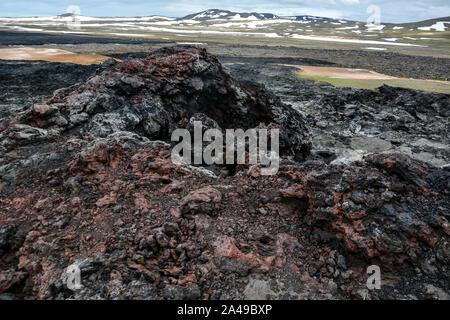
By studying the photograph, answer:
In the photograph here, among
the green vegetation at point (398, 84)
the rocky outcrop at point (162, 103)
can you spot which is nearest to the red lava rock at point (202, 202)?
the rocky outcrop at point (162, 103)

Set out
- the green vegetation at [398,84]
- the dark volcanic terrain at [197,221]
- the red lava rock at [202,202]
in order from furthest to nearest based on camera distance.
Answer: the green vegetation at [398,84] → the red lava rock at [202,202] → the dark volcanic terrain at [197,221]

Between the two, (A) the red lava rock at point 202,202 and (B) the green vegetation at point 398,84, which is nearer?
(A) the red lava rock at point 202,202

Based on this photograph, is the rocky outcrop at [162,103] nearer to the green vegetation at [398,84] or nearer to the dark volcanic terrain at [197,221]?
the dark volcanic terrain at [197,221]

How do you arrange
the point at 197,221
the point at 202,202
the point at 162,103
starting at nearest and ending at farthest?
the point at 197,221
the point at 202,202
the point at 162,103

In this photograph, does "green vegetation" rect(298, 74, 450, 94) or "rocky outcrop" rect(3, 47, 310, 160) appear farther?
"green vegetation" rect(298, 74, 450, 94)

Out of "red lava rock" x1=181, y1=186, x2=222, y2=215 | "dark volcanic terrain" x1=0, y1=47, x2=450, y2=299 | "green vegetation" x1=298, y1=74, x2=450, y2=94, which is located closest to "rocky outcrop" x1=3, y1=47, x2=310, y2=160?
"dark volcanic terrain" x1=0, y1=47, x2=450, y2=299

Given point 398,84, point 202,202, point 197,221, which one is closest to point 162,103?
point 202,202

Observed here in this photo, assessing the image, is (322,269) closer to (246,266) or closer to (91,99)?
(246,266)

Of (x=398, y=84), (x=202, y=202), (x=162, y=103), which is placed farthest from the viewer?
(x=398, y=84)

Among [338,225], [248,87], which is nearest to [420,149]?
[248,87]

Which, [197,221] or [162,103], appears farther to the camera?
[162,103]

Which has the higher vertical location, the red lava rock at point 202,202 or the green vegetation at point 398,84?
the green vegetation at point 398,84

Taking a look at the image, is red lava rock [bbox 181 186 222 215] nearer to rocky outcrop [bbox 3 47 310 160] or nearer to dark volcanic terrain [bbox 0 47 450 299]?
dark volcanic terrain [bbox 0 47 450 299]

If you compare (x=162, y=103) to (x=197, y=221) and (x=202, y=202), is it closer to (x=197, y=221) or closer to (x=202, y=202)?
(x=202, y=202)
